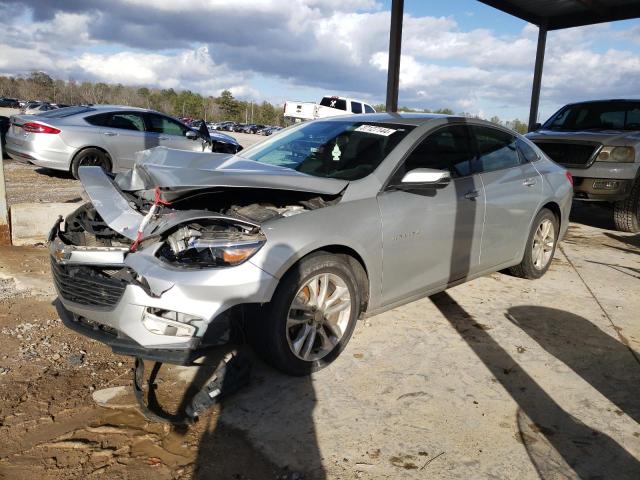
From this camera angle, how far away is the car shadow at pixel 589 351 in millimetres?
3234

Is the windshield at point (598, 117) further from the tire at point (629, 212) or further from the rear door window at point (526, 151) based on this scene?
the rear door window at point (526, 151)

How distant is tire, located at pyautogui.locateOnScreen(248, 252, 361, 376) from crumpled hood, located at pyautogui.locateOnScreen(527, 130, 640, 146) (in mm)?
5915

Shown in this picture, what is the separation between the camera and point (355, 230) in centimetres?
330

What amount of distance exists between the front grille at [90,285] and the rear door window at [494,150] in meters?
2.90

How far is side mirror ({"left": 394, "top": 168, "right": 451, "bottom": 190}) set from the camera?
353 cm

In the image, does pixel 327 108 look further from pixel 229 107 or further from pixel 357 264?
pixel 229 107

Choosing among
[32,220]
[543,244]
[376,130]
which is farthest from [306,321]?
[32,220]

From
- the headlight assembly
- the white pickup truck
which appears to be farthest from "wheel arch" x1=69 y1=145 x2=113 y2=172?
the white pickup truck

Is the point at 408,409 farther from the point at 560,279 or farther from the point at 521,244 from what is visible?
the point at 560,279

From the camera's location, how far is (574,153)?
788cm

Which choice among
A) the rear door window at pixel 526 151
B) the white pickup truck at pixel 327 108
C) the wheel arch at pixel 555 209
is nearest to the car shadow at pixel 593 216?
the wheel arch at pixel 555 209

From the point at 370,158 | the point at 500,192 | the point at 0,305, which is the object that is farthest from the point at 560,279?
the point at 0,305

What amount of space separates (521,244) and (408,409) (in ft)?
8.38

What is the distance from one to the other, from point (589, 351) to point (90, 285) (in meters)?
3.30
